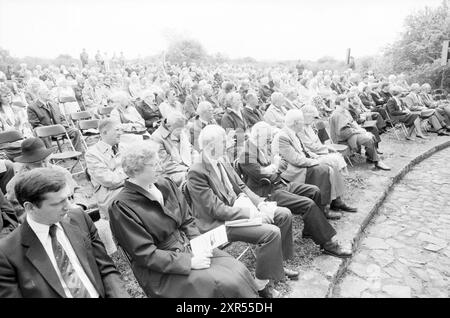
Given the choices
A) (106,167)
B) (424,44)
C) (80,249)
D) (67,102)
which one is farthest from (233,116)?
(424,44)

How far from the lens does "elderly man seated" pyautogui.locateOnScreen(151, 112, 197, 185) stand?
452 cm

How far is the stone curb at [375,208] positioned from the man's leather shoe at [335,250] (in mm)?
→ 65

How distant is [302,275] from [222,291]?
1320mm

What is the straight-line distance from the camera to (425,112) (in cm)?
909

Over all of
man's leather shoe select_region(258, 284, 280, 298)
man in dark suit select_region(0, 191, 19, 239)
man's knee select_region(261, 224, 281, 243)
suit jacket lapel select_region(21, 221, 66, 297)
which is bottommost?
man's leather shoe select_region(258, 284, 280, 298)

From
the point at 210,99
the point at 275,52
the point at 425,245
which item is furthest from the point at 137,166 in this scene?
the point at 275,52

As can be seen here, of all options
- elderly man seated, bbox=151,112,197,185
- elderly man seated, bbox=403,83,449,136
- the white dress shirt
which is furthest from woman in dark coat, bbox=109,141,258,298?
elderly man seated, bbox=403,83,449,136

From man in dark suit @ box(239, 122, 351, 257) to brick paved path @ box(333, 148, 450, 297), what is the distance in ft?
1.18

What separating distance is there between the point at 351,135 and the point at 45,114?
5.69 m

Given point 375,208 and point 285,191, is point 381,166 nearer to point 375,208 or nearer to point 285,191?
point 375,208

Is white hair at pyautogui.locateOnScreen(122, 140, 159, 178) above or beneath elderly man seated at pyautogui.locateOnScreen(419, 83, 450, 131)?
above

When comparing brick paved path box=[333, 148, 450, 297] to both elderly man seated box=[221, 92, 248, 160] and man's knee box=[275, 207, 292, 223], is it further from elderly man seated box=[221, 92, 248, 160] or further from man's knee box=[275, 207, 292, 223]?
elderly man seated box=[221, 92, 248, 160]

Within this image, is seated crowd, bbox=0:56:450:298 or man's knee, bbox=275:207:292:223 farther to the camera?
man's knee, bbox=275:207:292:223
